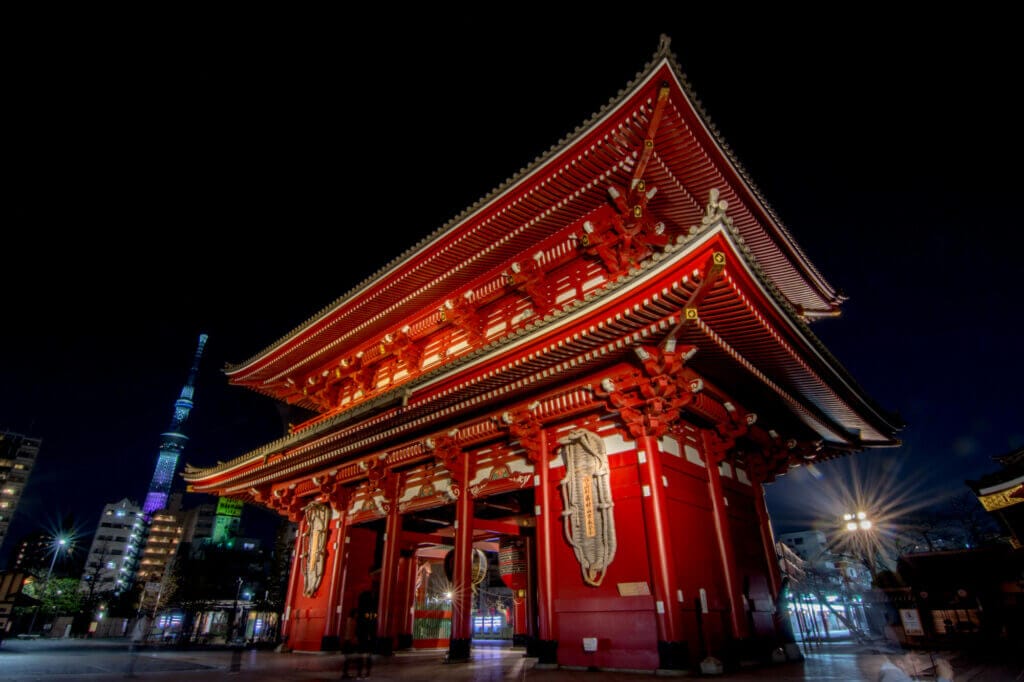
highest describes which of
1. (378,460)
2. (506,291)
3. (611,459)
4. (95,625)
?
(506,291)

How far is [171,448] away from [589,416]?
136397 millimetres

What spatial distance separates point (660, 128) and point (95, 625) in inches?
2895

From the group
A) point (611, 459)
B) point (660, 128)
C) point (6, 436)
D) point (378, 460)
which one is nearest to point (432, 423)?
point (378, 460)

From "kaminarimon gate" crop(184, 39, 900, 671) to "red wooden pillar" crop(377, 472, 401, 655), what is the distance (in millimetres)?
52

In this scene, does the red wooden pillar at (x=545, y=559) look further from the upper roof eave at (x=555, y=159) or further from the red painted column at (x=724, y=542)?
the upper roof eave at (x=555, y=159)

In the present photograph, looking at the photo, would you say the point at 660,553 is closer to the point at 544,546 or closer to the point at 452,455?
the point at 544,546

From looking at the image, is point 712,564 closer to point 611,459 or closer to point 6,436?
point 611,459

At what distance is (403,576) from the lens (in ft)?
51.5

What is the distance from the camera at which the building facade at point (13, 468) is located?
84287mm

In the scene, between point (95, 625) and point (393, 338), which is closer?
point (393, 338)

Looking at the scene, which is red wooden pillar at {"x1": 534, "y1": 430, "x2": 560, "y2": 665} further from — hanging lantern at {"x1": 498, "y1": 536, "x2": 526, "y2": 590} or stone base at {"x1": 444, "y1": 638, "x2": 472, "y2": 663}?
hanging lantern at {"x1": 498, "y1": 536, "x2": 526, "y2": 590}

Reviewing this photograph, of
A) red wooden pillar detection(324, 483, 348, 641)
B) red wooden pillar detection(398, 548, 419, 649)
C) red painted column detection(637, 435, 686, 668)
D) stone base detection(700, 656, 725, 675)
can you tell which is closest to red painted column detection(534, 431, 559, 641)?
red painted column detection(637, 435, 686, 668)

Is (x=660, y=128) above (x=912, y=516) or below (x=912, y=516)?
above

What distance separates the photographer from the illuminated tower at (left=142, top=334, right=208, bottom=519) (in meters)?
109
